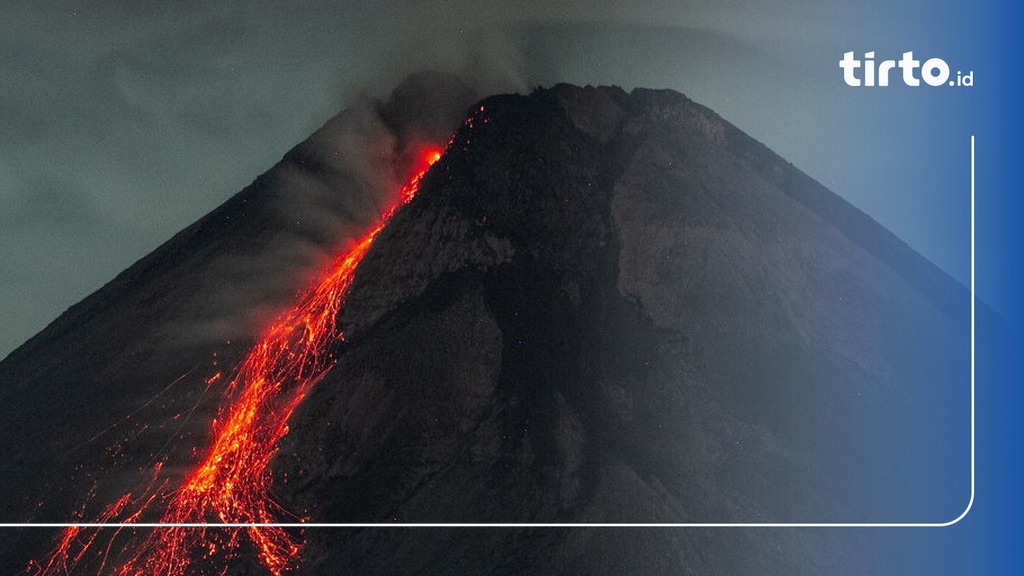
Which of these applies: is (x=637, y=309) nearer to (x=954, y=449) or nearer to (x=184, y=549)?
(x=954, y=449)

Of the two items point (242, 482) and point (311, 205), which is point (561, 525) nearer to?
point (242, 482)

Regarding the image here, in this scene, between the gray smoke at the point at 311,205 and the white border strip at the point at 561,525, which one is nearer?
the white border strip at the point at 561,525

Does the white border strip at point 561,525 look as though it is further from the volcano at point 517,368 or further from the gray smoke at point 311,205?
the gray smoke at point 311,205

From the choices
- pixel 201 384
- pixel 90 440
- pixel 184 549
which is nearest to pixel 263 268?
pixel 201 384

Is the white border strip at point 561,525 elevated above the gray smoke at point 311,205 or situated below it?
below

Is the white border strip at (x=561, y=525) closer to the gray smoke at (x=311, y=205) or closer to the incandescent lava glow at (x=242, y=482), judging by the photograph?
the incandescent lava glow at (x=242, y=482)

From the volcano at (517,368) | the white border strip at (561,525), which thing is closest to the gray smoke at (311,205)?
the volcano at (517,368)

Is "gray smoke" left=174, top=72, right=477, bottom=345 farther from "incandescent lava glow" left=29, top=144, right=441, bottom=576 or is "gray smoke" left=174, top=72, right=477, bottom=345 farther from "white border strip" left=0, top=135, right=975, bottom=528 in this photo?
"white border strip" left=0, top=135, right=975, bottom=528
